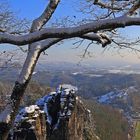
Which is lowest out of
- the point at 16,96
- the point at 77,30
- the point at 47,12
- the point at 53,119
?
the point at 53,119

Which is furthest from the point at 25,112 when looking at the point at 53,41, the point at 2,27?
the point at 53,41

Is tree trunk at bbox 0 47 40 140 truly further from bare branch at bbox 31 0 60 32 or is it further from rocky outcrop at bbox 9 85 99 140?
rocky outcrop at bbox 9 85 99 140

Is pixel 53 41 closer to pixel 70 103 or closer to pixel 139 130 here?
pixel 70 103

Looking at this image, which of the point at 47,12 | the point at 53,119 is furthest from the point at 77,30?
the point at 53,119

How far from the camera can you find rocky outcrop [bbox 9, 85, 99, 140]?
11484 mm

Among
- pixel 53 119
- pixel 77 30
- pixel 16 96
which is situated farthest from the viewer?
pixel 53 119

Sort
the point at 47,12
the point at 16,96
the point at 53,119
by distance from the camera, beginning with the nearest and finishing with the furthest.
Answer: the point at 16,96 < the point at 47,12 < the point at 53,119

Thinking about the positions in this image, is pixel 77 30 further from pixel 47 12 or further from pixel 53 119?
pixel 53 119

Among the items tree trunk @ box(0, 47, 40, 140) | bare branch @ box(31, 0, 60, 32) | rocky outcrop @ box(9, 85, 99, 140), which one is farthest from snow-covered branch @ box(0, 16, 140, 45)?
rocky outcrop @ box(9, 85, 99, 140)

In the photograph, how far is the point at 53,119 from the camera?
46.5 ft

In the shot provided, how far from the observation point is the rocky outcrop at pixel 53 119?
11484mm

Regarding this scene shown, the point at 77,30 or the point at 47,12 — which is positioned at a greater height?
the point at 47,12

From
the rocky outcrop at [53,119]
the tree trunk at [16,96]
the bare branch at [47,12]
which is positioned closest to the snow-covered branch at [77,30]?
the tree trunk at [16,96]

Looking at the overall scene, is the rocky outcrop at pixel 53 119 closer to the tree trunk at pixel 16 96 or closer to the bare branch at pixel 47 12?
the tree trunk at pixel 16 96
